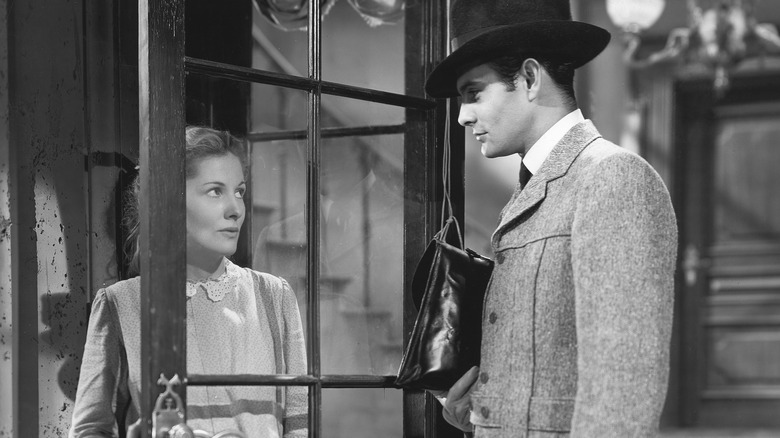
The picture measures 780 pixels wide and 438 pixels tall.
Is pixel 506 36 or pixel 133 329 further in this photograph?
pixel 133 329

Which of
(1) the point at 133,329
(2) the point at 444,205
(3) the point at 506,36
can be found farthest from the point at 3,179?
(3) the point at 506,36

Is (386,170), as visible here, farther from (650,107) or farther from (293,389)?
(650,107)

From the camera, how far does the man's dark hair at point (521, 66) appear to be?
6.35 feet

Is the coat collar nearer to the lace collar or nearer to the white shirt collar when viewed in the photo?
the white shirt collar

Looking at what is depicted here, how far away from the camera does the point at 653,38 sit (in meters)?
7.59

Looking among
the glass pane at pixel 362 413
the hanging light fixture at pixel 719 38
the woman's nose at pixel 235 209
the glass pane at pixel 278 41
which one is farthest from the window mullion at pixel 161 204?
the hanging light fixture at pixel 719 38

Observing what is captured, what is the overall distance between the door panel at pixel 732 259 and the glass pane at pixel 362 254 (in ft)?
18.0

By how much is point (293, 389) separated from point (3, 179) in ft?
2.40

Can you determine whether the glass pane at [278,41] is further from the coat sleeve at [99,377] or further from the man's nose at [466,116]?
the coat sleeve at [99,377]

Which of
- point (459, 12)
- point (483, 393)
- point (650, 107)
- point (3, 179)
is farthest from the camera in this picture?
point (650, 107)

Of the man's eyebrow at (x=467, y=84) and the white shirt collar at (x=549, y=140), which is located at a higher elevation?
the man's eyebrow at (x=467, y=84)

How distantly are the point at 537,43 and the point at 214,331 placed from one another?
0.75 m

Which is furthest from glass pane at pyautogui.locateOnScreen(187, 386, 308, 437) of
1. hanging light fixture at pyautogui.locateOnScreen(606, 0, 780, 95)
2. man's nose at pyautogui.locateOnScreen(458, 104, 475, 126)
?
hanging light fixture at pyautogui.locateOnScreen(606, 0, 780, 95)

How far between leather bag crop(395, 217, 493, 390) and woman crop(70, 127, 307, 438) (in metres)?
0.23
